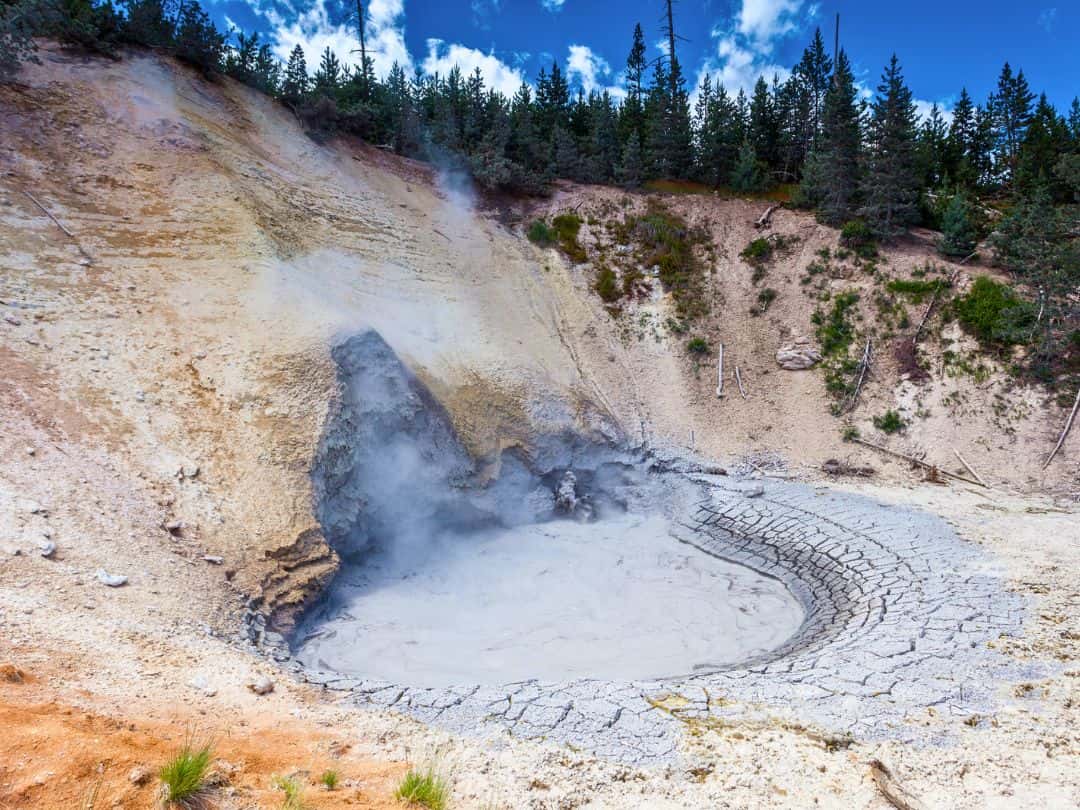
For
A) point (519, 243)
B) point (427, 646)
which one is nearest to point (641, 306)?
point (519, 243)

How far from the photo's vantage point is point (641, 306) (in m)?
22.9

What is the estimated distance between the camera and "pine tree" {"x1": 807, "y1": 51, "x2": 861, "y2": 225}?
2467 cm

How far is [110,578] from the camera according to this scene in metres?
7.55

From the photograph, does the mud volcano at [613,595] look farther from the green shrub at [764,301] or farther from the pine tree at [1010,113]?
the pine tree at [1010,113]

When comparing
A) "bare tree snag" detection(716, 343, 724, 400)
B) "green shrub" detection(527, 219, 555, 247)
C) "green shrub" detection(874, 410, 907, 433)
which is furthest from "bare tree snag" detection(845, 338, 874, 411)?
"green shrub" detection(527, 219, 555, 247)

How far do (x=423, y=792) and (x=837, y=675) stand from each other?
219 inches

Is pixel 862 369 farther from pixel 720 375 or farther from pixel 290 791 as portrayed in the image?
pixel 290 791

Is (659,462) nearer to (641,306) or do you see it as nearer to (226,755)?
A: (641,306)

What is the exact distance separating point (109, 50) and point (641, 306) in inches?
751

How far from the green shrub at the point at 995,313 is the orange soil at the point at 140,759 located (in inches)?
837

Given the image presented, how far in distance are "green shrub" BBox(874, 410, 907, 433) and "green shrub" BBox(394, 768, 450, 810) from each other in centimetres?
1783

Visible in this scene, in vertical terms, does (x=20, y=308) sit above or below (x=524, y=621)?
above

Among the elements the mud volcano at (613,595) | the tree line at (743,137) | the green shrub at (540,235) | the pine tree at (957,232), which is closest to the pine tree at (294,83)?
the tree line at (743,137)

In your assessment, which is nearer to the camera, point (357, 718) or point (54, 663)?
point (54, 663)
